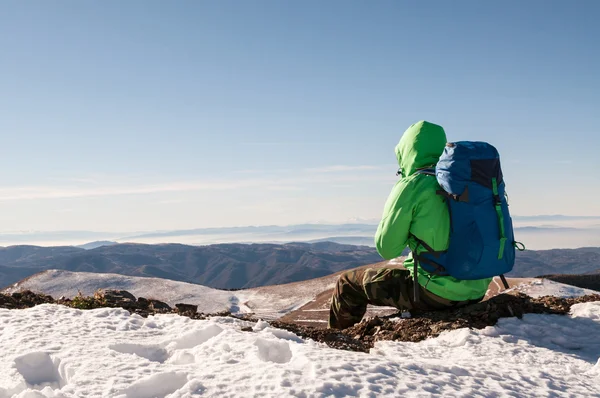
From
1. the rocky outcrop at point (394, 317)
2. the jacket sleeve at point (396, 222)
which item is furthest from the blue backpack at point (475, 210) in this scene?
the rocky outcrop at point (394, 317)

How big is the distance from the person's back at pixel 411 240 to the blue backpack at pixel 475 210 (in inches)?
7.3

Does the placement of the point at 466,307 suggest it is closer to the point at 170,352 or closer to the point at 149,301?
the point at 170,352

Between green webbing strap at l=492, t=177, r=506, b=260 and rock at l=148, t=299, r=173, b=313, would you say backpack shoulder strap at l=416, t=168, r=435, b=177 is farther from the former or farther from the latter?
rock at l=148, t=299, r=173, b=313

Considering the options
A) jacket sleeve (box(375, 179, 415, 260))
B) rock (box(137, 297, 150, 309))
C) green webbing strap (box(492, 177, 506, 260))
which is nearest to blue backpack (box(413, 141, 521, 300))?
green webbing strap (box(492, 177, 506, 260))

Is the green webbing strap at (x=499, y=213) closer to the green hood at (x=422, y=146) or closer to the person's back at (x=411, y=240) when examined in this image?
the person's back at (x=411, y=240)

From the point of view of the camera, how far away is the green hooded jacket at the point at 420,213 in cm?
730

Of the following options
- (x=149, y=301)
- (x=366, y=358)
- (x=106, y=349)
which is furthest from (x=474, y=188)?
(x=149, y=301)

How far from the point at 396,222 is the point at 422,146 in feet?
4.38

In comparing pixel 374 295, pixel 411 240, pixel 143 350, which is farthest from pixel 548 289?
pixel 143 350

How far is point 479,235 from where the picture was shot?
23.8ft

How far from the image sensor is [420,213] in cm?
732

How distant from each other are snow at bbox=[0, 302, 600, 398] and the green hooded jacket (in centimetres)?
99

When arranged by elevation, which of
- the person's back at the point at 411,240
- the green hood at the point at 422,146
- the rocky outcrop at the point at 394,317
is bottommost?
the rocky outcrop at the point at 394,317

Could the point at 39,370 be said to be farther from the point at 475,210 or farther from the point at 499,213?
the point at 499,213
